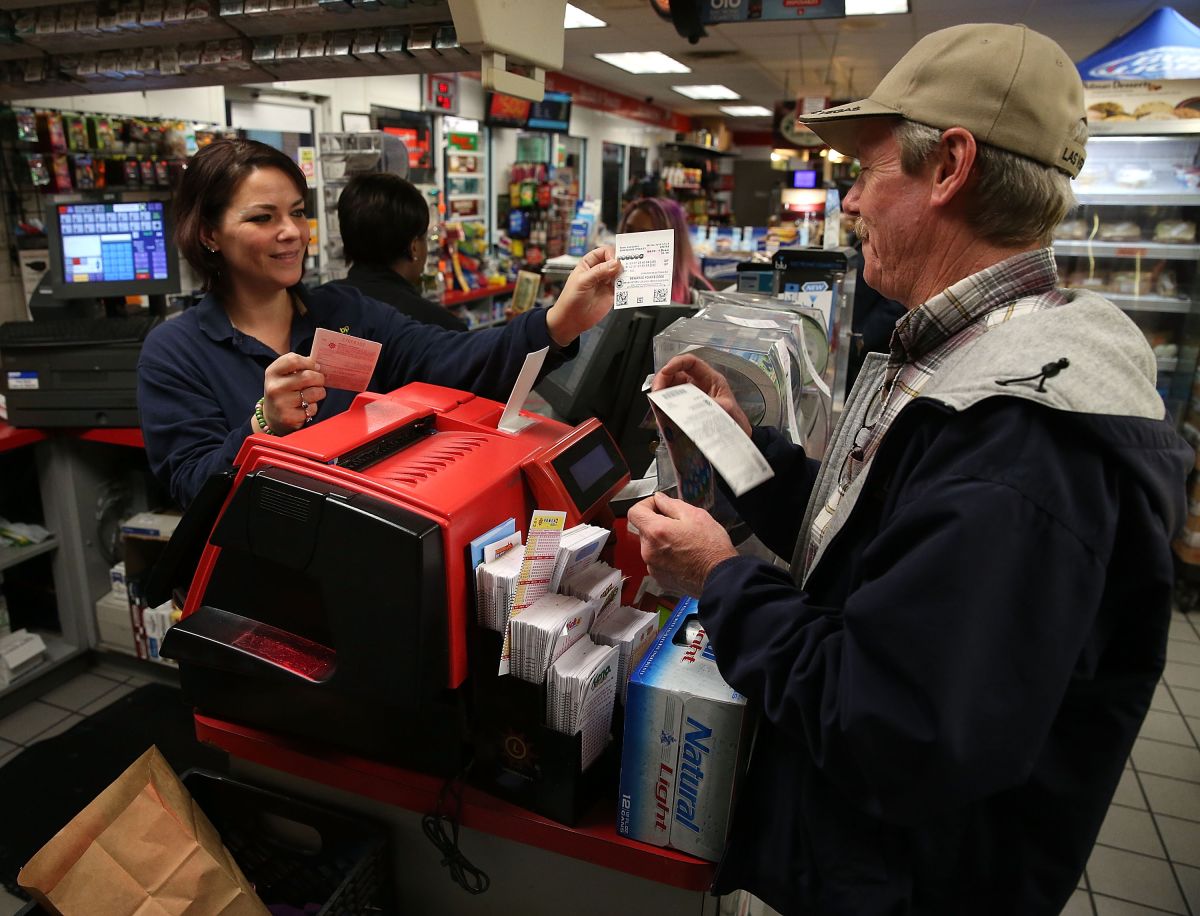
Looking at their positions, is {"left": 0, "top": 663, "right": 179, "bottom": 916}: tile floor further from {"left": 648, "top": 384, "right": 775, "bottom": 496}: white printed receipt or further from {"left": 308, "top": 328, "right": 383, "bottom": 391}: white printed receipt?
{"left": 648, "top": 384, "right": 775, "bottom": 496}: white printed receipt

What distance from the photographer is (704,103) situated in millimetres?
15539

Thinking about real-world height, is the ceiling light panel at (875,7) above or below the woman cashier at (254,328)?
above

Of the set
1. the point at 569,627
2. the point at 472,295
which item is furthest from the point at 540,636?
the point at 472,295

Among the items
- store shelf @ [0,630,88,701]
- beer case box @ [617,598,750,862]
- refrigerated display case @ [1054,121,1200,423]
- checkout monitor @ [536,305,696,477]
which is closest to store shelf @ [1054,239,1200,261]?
refrigerated display case @ [1054,121,1200,423]

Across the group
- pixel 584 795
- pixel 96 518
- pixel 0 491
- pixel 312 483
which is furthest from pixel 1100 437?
pixel 0 491

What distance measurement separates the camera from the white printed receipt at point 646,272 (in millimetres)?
1482

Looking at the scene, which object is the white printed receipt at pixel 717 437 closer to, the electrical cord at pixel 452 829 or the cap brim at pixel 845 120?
the cap brim at pixel 845 120

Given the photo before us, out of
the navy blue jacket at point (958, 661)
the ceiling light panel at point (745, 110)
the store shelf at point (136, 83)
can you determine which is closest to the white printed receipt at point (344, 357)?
the navy blue jacket at point (958, 661)

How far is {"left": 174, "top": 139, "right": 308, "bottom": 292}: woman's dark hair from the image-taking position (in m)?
1.92

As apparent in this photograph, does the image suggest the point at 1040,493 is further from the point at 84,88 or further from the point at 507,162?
the point at 507,162

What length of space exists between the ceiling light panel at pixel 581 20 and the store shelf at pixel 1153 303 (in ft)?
17.1

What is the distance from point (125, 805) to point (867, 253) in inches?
58.9

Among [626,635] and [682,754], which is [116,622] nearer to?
[626,635]

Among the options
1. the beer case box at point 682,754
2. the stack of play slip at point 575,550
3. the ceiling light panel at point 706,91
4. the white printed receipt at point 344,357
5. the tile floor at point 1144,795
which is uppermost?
the ceiling light panel at point 706,91
